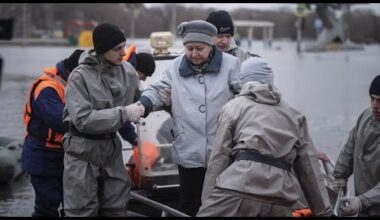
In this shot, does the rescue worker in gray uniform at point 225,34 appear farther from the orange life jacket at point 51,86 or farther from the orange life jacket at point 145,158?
the orange life jacket at point 51,86

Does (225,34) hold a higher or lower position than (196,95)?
higher

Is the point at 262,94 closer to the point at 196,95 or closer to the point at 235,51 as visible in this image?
the point at 196,95

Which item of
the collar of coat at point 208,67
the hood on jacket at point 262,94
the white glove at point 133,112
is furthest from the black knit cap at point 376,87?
the white glove at point 133,112

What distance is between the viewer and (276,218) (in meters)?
3.31

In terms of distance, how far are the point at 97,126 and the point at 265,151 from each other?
120 cm

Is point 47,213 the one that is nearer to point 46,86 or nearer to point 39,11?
point 46,86

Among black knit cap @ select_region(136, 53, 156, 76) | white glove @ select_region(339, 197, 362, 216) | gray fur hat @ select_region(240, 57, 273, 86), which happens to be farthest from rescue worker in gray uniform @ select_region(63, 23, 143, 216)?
white glove @ select_region(339, 197, 362, 216)

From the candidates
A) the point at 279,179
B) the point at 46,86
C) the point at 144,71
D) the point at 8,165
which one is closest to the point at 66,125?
the point at 46,86

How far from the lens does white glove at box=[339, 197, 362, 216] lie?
4.37m

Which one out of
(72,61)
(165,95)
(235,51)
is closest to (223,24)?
(235,51)

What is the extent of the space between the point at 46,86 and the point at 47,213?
102 centimetres

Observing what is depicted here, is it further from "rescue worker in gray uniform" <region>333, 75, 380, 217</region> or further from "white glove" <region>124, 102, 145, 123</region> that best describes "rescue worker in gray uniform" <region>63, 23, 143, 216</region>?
"rescue worker in gray uniform" <region>333, 75, 380, 217</region>

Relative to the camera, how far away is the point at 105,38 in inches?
158

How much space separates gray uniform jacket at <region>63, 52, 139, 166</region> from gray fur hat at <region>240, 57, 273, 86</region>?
857mm
